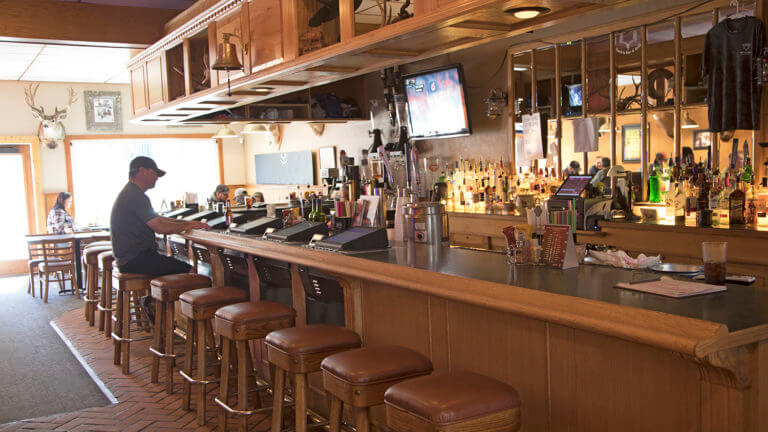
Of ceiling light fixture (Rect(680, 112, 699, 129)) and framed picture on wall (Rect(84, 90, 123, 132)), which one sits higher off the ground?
framed picture on wall (Rect(84, 90, 123, 132))

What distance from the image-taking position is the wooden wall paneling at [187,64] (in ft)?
19.7

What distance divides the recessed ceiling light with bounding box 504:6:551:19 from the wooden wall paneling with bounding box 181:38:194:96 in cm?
383

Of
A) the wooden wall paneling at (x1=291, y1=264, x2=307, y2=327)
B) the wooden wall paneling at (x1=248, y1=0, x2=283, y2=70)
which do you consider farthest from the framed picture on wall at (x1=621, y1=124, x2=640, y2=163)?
the wooden wall paneling at (x1=291, y1=264, x2=307, y2=327)

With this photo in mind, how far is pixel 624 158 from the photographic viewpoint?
18.0 feet

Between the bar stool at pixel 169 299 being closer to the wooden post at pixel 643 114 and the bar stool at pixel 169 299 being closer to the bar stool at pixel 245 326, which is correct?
the bar stool at pixel 245 326

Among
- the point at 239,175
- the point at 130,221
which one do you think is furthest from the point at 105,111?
the point at 130,221

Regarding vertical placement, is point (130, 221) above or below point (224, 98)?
below

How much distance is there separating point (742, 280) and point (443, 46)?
6.72 ft

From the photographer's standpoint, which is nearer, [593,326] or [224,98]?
[593,326]

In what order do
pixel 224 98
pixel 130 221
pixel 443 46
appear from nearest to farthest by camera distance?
pixel 443 46
pixel 130 221
pixel 224 98

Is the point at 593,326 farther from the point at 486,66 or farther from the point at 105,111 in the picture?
the point at 105,111

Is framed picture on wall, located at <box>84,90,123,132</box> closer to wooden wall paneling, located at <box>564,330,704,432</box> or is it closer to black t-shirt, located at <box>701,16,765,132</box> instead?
black t-shirt, located at <box>701,16,765,132</box>

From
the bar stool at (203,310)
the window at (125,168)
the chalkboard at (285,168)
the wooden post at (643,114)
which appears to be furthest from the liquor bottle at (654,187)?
the window at (125,168)

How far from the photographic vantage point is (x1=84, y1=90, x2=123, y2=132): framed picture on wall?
11828mm
